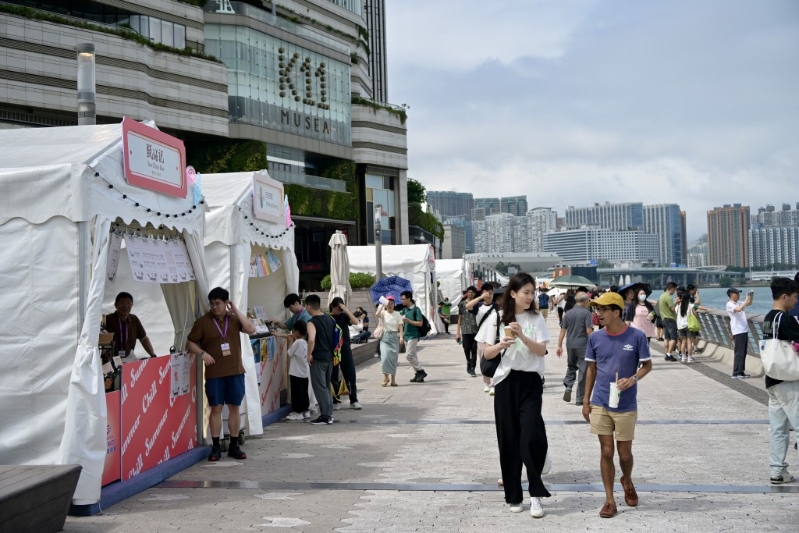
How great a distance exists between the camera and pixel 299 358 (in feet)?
40.9

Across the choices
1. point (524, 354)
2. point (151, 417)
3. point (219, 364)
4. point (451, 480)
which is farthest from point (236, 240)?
point (524, 354)

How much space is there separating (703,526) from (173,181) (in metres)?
6.08

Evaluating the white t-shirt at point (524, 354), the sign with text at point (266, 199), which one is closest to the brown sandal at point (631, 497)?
the white t-shirt at point (524, 354)

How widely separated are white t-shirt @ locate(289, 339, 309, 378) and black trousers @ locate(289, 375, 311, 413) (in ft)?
0.48

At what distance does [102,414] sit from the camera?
7.23 metres

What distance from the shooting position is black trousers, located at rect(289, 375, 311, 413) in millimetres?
12562

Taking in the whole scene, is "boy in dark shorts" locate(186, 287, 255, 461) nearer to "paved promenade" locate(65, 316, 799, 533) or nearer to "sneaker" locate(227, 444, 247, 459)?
Answer: "sneaker" locate(227, 444, 247, 459)

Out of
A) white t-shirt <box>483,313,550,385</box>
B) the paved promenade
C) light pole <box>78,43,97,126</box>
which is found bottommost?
the paved promenade

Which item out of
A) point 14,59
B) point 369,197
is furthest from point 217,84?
point 369,197

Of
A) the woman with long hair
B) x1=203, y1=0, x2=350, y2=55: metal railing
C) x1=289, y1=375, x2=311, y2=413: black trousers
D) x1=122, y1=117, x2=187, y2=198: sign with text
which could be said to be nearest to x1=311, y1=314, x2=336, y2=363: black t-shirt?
x1=289, y1=375, x2=311, y2=413: black trousers

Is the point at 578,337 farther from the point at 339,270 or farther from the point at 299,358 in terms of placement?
the point at 339,270

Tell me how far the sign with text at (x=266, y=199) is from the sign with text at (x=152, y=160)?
268cm

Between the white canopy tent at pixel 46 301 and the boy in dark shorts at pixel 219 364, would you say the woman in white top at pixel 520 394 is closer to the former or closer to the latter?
the white canopy tent at pixel 46 301

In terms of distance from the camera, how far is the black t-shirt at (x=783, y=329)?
24.9ft
